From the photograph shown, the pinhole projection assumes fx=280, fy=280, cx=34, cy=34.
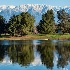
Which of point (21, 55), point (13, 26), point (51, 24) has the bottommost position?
point (21, 55)

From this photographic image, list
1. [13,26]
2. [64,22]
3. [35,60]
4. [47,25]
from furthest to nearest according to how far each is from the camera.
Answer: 1. [64,22]
2. [47,25]
3. [13,26]
4. [35,60]

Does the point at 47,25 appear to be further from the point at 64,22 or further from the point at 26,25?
the point at 64,22

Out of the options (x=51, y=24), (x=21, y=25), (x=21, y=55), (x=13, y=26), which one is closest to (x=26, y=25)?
(x=21, y=25)

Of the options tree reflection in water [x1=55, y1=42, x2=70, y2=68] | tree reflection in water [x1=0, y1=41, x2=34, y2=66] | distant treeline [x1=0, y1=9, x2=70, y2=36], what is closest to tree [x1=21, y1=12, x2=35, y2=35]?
distant treeline [x1=0, y1=9, x2=70, y2=36]

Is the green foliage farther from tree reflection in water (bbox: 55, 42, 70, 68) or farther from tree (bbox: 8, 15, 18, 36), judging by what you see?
tree reflection in water (bbox: 55, 42, 70, 68)

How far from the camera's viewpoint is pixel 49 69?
95.2ft

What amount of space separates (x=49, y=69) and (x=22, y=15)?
93380mm

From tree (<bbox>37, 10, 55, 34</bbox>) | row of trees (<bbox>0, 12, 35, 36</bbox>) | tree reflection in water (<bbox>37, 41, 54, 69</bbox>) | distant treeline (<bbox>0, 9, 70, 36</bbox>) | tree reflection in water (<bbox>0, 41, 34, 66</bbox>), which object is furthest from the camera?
tree (<bbox>37, 10, 55, 34</bbox>)

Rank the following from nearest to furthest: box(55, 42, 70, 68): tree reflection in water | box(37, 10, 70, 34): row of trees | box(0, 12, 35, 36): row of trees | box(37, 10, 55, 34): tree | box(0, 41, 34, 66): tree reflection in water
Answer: box(55, 42, 70, 68): tree reflection in water, box(0, 41, 34, 66): tree reflection in water, box(0, 12, 35, 36): row of trees, box(37, 10, 55, 34): tree, box(37, 10, 70, 34): row of trees

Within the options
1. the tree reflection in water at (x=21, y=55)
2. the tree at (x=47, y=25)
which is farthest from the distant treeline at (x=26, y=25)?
the tree reflection in water at (x=21, y=55)

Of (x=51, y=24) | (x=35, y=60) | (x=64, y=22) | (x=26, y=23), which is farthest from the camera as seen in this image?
(x=64, y=22)

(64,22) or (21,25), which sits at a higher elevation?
(64,22)

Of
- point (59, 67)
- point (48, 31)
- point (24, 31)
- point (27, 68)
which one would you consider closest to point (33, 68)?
point (27, 68)

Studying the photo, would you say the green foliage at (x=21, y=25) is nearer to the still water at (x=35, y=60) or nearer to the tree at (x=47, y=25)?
the tree at (x=47, y=25)
